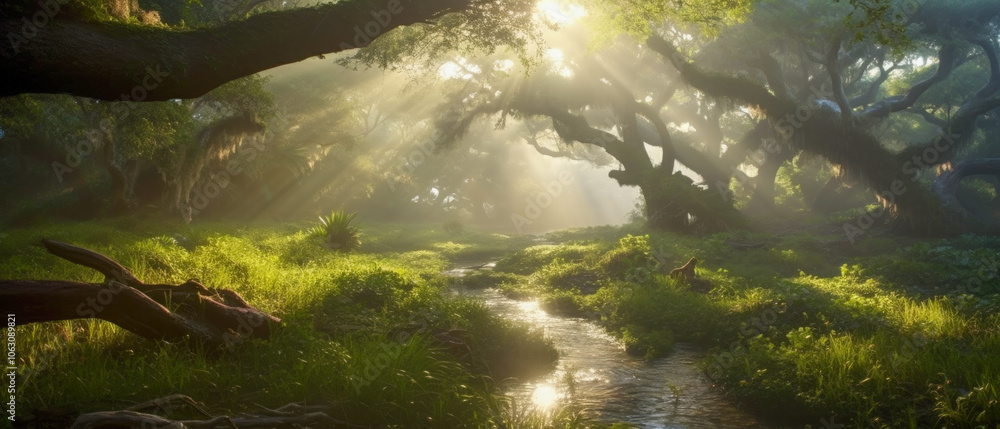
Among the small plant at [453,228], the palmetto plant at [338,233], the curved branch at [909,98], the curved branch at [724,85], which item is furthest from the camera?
the small plant at [453,228]

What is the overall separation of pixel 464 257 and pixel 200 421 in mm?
21351

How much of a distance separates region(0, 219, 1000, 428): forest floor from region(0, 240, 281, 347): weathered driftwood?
0.79 feet

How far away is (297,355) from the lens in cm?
715

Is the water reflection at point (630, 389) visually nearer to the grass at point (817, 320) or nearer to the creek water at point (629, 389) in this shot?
the creek water at point (629, 389)

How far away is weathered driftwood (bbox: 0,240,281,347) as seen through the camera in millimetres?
5648

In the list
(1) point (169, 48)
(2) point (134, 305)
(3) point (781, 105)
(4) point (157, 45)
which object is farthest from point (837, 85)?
(2) point (134, 305)

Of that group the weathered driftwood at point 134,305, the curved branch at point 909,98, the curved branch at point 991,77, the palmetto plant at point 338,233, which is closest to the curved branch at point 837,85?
the curved branch at point 909,98

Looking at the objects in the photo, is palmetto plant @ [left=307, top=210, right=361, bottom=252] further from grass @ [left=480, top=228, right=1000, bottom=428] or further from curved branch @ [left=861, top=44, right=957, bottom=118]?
curved branch @ [left=861, top=44, right=957, bottom=118]

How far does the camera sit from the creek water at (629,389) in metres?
7.04

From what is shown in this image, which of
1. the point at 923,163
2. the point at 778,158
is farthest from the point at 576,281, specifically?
the point at 778,158

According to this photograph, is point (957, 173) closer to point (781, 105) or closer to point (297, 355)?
point (781, 105)

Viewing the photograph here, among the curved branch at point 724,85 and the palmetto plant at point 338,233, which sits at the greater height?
the curved branch at point 724,85

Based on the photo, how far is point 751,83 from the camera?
1057 inches

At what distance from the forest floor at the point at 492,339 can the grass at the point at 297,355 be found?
26 millimetres
